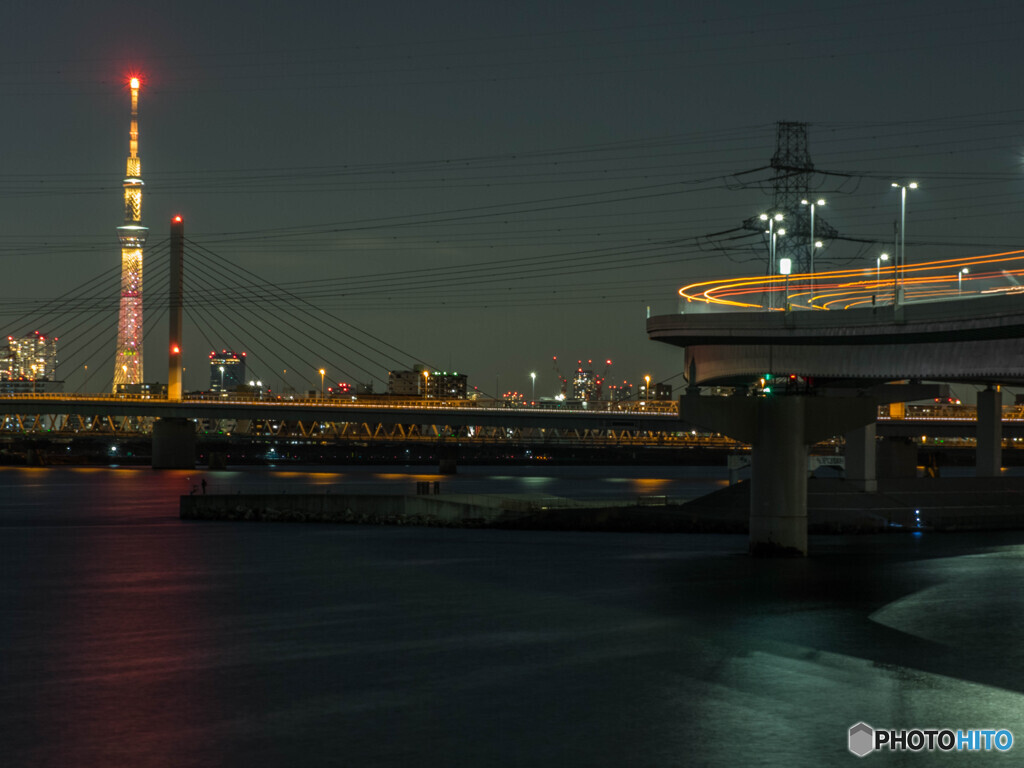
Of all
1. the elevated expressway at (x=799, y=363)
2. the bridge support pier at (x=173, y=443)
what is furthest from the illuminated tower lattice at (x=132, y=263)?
the elevated expressway at (x=799, y=363)

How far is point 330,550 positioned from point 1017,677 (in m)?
30.1

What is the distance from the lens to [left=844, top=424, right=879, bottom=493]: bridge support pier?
2315 inches

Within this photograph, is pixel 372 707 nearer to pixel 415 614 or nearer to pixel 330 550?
pixel 415 614

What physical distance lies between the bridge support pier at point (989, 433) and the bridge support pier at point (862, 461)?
45.5 feet

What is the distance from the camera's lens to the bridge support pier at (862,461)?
A: 193ft

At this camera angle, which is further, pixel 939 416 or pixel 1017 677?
pixel 939 416

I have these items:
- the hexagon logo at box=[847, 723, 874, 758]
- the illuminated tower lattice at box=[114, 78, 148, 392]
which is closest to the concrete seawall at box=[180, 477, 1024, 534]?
the hexagon logo at box=[847, 723, 874, 758]

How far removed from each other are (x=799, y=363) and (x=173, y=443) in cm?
10382

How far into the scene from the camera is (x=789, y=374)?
4141cm

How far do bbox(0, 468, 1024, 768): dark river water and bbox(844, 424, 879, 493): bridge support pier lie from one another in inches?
383

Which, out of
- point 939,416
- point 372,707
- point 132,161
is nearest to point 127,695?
point 372,707

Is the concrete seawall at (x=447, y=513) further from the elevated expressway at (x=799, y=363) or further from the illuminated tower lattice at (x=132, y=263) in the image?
the illuminated tower lattice at (x=132, y=263)

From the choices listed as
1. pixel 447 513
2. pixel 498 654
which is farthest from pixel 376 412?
pixel 498 654

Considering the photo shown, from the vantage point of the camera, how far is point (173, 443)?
13375 centimetres
